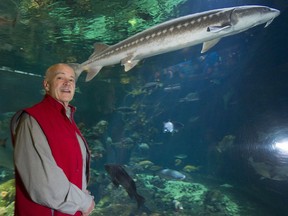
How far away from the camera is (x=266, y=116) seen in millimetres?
12508

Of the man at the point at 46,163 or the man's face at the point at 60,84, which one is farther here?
the man's face at the point at 60,84

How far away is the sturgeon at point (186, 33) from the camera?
5535mm

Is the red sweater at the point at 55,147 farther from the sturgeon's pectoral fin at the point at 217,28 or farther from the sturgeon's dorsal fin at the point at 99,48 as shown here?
the sturgeon's dorsal fin at the point at 99,48

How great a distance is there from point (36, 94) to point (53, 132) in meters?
16.7

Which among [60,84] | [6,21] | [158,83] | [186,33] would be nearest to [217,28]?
[186,33]

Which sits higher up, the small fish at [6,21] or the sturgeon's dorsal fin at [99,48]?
the small fish at [6,21]

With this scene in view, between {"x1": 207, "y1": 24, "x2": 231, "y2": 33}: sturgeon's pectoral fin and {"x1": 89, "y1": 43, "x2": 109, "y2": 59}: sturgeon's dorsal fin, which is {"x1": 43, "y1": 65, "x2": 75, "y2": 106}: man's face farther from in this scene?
{"x1": 89, "y1": 43, "x2": 109, "y2": 59}: sturgeon's dorsal fin

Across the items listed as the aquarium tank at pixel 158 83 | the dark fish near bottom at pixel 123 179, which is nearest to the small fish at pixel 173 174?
the aquarium tank at pixel 158 83

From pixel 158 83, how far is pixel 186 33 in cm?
893

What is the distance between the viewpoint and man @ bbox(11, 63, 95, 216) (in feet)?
6.97

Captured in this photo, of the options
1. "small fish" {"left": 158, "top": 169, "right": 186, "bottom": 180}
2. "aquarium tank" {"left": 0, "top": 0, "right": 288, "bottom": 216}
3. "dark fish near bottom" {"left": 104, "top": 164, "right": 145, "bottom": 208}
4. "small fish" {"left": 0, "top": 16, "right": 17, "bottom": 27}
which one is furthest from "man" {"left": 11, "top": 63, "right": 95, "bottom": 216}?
"small fish" {"left": 158, "top": 169, "right": 186, "bottom": 180}

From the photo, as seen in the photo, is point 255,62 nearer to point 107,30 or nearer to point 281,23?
point 281,23

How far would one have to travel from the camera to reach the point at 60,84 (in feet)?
8.94

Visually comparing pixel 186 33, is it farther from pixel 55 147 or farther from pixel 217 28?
pixel 55 147
